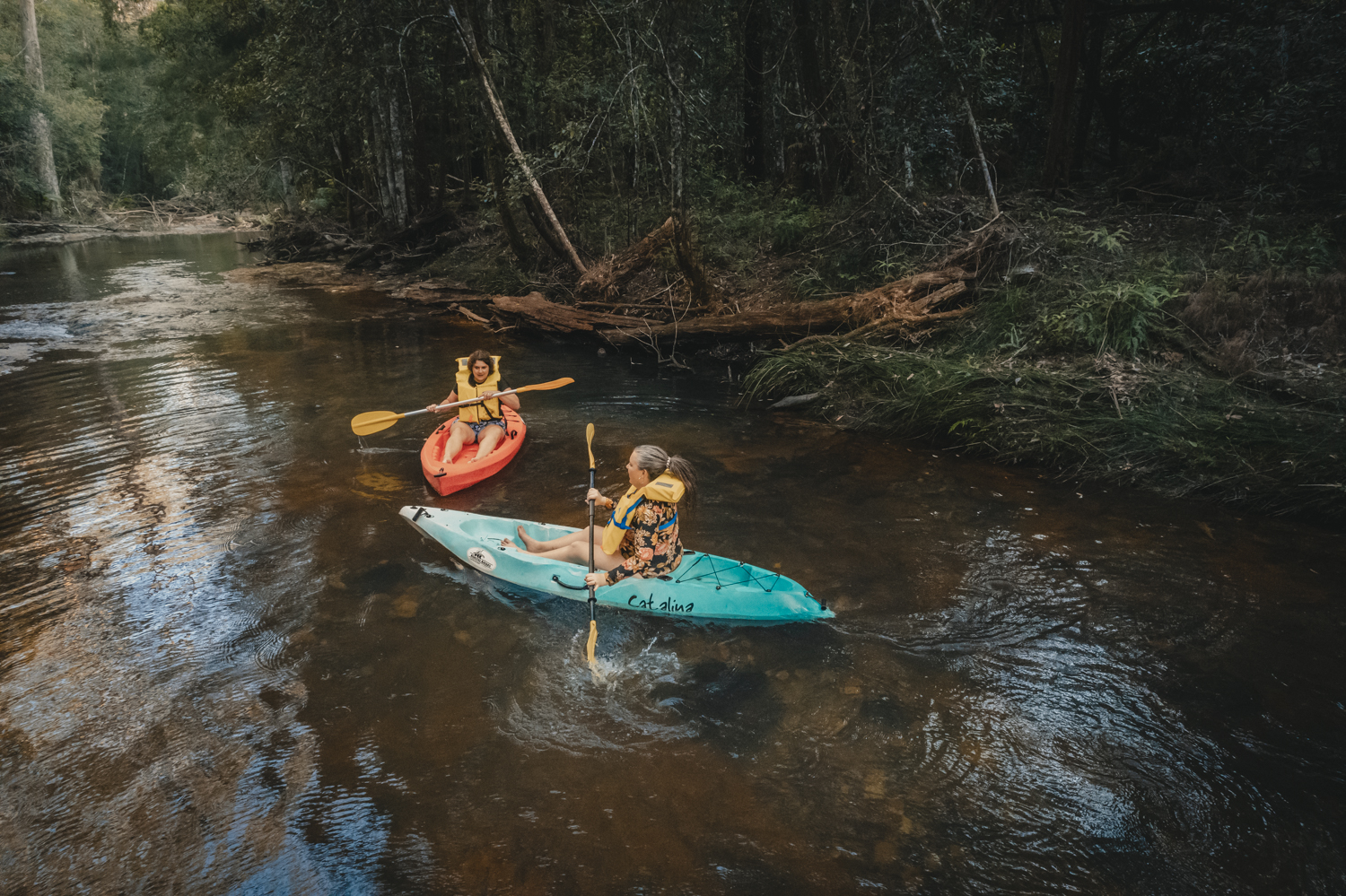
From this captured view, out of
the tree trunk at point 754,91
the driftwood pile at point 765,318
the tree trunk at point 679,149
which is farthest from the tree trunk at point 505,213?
the tree trunk at point 754,91

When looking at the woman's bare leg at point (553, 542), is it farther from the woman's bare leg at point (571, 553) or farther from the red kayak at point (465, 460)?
the red kayak at point (465, 460)

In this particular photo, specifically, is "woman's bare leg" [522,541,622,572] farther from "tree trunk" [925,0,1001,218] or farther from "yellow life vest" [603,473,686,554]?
"tree trunk" [925,0,1001,218]

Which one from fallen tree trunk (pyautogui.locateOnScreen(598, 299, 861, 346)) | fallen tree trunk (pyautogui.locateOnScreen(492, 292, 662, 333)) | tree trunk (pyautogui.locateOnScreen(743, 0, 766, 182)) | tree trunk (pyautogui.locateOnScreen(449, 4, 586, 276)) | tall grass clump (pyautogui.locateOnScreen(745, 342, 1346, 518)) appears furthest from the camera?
tree trunk (pyautogui.locateOnScreen(743, 0, 766, 182))

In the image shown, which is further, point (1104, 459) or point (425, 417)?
point (425, 417)

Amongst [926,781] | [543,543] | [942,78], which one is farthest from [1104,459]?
[942,78]

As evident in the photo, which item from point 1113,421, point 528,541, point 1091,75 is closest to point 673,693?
point 528,541

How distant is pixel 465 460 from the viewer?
587 cm

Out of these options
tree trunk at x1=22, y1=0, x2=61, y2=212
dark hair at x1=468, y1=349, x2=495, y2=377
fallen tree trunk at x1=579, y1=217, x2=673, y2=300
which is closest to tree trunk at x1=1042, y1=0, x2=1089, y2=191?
fallen tree trunk at x1=579, y1=217, x2=673, y2=300

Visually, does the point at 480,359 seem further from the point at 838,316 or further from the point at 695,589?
the point at 838,316

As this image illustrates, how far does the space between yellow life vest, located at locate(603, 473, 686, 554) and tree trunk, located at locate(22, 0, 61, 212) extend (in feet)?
104

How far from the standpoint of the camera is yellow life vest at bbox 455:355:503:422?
619 centimetres

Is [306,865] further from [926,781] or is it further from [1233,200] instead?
[1233,200]

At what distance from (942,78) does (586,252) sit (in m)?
5.54

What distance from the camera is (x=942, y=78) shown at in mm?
8156
